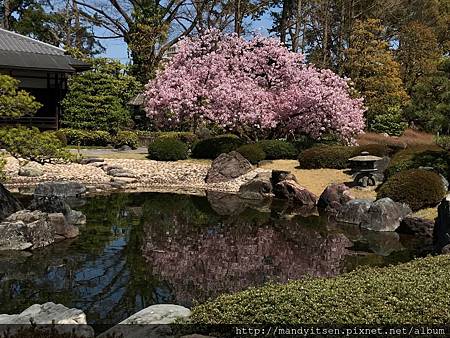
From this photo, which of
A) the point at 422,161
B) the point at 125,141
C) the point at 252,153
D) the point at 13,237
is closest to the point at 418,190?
the point at 422,161

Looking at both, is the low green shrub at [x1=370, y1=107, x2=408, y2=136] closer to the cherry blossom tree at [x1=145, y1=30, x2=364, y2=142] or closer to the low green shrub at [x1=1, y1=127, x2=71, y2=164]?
the cherry blossom tree at [x1=145, y1=30, x2=364, y2=142]

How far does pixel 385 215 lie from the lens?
11750 millimetres

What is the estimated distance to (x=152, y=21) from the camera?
31375 mm

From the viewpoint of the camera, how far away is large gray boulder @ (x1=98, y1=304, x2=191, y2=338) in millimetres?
4250

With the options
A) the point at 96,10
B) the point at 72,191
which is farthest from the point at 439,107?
the point at 96,10

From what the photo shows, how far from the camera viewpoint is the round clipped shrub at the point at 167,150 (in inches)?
808

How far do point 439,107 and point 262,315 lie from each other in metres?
11.9

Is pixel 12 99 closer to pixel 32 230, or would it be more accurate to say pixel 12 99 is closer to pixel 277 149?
pixel 32 230

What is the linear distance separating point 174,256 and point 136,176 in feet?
32.1

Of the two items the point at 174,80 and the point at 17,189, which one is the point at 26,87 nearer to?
the point at 174,80

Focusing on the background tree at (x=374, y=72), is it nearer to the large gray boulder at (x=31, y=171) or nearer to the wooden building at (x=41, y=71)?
the wooden building at (x=41, y=71)

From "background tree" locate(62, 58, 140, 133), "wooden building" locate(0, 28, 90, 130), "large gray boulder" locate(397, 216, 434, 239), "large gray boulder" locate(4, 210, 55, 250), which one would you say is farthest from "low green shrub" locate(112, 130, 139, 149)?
"large gray boulder" locate(397, 216, 434, 239)

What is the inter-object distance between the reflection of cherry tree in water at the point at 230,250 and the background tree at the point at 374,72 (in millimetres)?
20752

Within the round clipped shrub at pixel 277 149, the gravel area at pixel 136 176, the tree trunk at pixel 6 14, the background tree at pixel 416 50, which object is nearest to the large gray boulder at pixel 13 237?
the gravel area at pixel 136 176
